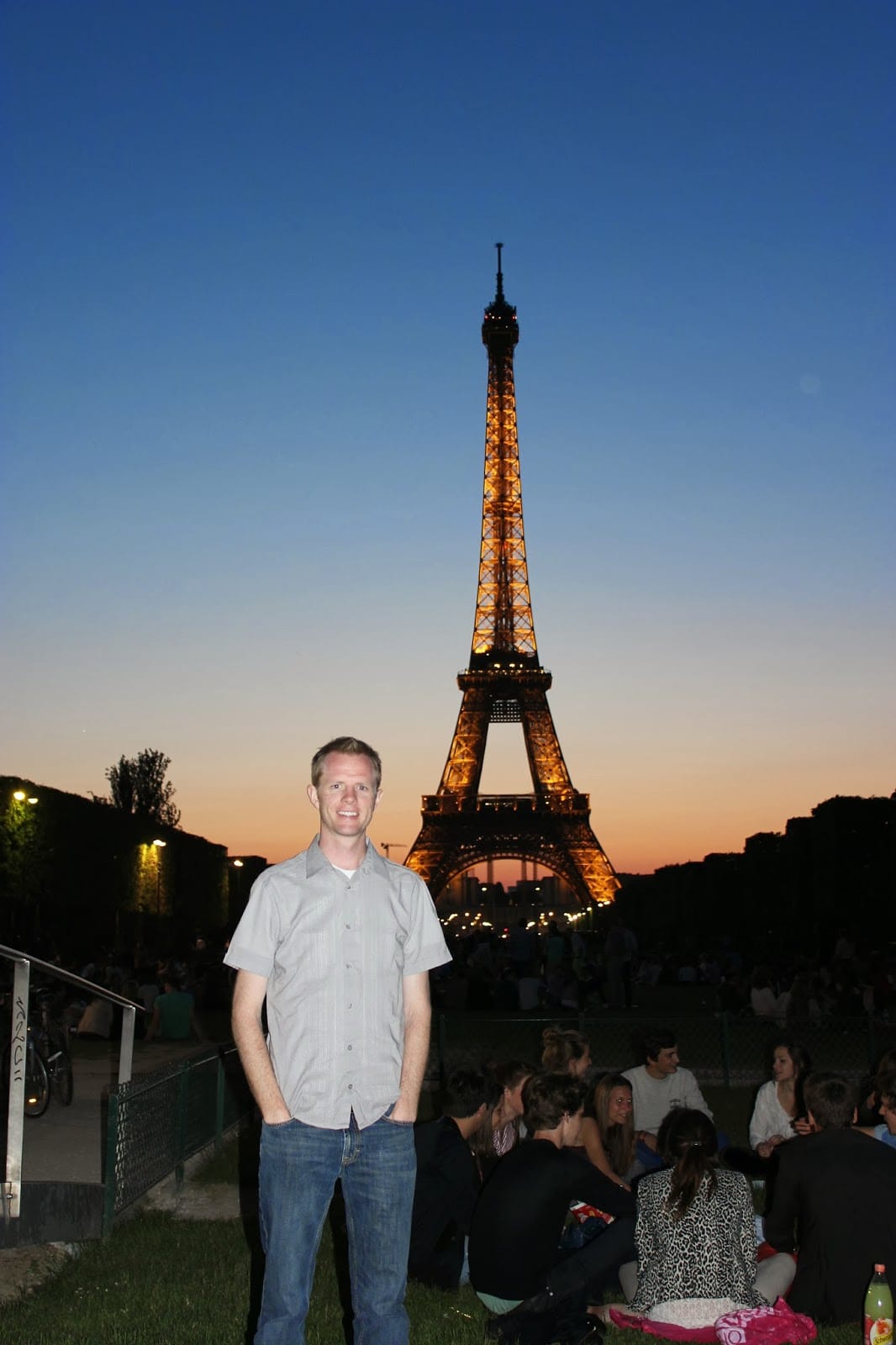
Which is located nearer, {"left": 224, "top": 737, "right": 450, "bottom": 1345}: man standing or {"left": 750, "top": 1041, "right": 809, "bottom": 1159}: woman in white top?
{"left": 224, "top": 737, "right": 450, "bottom": 1345}: man standing

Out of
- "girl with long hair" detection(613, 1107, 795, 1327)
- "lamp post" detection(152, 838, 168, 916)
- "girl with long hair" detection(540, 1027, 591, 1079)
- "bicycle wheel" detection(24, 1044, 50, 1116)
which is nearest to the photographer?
"girl with long hair" detection(613, 1107, 795, 1327)

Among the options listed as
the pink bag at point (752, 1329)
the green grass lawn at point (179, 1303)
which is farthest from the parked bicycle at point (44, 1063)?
the pink bag at point (752, 1329)

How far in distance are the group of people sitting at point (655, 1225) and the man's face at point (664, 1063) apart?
9.39 ft

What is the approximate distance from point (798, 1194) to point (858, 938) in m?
31.0

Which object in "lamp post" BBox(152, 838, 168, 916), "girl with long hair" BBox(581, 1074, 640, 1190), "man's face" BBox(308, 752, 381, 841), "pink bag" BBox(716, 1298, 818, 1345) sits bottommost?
"pink bag" BBox(716, 1298, 818, 1345)

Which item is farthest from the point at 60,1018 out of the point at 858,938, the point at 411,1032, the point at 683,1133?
the point at 858,938

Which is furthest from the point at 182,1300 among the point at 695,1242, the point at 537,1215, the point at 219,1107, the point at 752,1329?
the point at 219,1107

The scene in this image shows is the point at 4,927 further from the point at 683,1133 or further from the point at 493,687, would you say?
the point at 493,687

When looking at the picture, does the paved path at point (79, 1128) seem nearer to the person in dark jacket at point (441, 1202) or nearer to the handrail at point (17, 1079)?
the handrail at point (17, 1079)

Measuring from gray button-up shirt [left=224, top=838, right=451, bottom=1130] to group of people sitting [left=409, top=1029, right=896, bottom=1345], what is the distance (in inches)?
78.3

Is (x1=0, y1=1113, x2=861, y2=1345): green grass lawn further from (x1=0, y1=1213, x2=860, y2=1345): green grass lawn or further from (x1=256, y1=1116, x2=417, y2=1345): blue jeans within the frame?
(x1=256, y1=1116, x2=417, y2=1345): blue jeans

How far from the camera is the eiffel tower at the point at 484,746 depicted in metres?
67.7

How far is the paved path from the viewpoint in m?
9.45

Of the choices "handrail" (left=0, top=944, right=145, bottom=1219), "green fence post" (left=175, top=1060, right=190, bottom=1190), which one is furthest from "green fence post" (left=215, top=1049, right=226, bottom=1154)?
"handrail" (left=0, top=944, right=145, bottom=1219)
